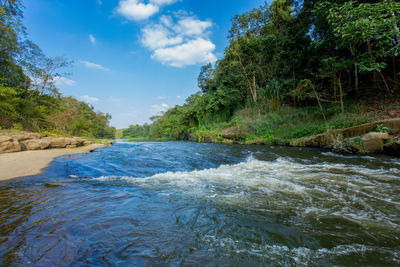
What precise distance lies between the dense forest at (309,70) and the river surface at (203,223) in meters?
6.55

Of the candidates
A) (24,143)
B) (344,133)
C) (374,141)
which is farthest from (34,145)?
(374,141)

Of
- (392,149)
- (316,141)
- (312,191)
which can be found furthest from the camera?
(316,141)

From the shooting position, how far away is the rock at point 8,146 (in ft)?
20.9

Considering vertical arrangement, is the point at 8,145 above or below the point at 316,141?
above

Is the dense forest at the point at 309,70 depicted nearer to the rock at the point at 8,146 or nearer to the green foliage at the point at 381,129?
the green foliage at the point at 381,129

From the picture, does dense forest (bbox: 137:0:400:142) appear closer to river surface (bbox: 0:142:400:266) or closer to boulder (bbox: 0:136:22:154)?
river surface (bbox: 0:142:400:266)

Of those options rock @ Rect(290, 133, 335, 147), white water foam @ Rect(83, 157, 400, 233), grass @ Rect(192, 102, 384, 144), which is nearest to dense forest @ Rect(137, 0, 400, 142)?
grass @ Rect(192, 102, 384, 144)

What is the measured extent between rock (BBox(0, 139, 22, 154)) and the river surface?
17.2 ft

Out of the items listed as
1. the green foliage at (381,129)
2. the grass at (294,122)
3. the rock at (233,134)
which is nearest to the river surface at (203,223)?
the green foliage at (381,129)

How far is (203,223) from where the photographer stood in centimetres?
180

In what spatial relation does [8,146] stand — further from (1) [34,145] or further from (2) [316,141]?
(2) [316,141]

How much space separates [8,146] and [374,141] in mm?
13995

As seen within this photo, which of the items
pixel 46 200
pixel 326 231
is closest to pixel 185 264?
pixel 326 231

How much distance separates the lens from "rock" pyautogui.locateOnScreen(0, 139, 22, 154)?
6.38m
